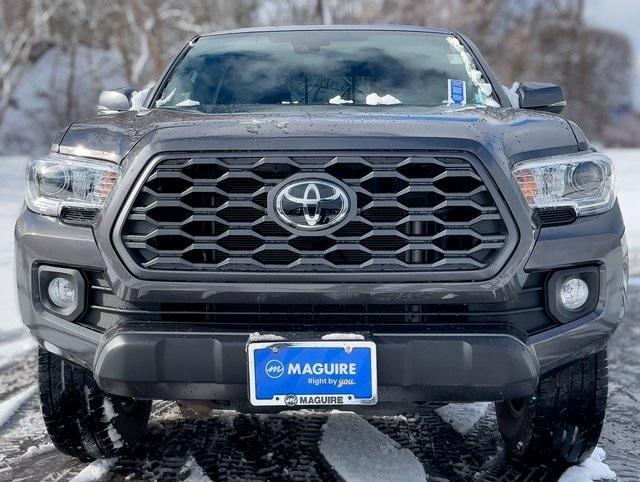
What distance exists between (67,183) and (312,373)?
40.7 inches

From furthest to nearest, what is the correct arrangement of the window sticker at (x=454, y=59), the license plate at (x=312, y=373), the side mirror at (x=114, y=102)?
the window sticker at (x=454, y=59)
the side mirror at (x=114, y=102)
the license plate at (x=312, y=373)

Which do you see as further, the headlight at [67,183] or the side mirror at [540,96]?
the side mirror at [540,96]

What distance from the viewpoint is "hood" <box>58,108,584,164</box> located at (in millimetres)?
2479

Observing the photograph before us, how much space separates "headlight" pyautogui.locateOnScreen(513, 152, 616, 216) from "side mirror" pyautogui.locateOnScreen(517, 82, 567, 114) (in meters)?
0.93

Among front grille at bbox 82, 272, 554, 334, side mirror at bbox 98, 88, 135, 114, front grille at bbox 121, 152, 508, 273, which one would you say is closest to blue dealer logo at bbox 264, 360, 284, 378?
front grille at bbox 82, 272, 554, 334

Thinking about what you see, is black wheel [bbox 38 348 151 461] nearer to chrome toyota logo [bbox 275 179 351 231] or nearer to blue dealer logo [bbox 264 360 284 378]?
blue dealer logo [bbox 264 360 284 378]

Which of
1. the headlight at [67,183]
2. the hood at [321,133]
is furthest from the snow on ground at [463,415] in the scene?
the headlight at [67,183]

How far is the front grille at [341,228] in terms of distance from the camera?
246 centimetres

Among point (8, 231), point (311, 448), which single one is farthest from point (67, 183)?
point (8, 231)

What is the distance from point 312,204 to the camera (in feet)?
7.98

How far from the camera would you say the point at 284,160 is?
8.02 feet

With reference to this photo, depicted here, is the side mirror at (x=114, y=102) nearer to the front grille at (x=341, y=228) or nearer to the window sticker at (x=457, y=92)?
the front grille at (x=341, y=228)

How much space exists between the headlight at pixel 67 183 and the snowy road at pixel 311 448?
1.01m

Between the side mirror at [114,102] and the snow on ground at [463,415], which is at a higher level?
the side mirror at [114,102]
